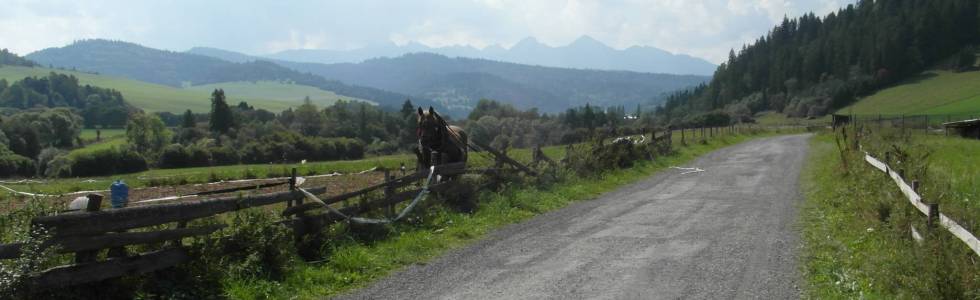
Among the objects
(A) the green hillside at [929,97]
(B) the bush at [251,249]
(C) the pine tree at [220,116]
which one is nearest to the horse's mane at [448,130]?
(B) the bush at [251,249]

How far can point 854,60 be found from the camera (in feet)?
478

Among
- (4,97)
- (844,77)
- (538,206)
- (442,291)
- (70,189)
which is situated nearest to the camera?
(442,291)

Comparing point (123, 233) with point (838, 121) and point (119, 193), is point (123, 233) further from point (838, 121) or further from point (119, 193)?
point (838, 121)

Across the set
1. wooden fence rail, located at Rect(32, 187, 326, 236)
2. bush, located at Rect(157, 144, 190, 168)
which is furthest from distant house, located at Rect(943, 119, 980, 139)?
bush, located at Rect(157, 144, 190, 168)

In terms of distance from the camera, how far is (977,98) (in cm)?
9569

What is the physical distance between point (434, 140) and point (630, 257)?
22.3 feet

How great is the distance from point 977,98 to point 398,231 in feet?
361

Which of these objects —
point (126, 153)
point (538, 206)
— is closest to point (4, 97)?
point (126, 153)

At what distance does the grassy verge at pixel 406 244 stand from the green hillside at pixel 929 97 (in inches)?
3523

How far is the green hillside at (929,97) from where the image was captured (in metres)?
97.3

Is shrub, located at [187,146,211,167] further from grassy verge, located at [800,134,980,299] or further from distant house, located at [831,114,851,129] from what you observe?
grassy verge, located at [800,134,980,299]

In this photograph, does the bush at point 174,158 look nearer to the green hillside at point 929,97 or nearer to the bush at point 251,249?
the bush at point 251,249

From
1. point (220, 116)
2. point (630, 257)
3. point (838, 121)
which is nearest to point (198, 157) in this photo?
point (220, 116)

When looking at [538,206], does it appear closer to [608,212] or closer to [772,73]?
[608,212]
